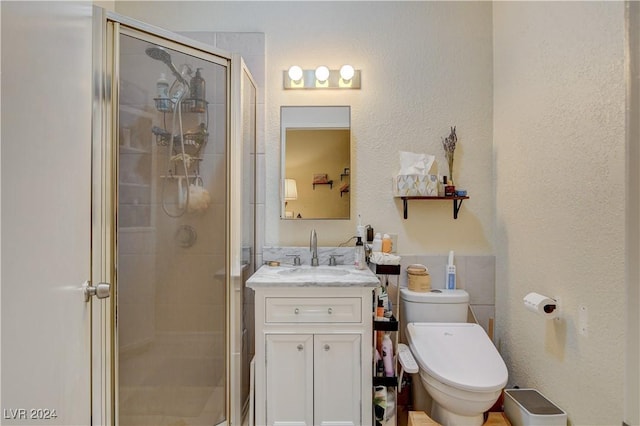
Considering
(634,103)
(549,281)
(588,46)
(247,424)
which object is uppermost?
(588,46)

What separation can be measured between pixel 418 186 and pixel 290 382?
4.11ft

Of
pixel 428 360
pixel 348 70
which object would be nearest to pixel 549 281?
pixel 428 360

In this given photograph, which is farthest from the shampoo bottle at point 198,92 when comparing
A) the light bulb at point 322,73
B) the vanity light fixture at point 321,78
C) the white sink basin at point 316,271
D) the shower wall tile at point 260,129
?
the white sink basin at point 316,271

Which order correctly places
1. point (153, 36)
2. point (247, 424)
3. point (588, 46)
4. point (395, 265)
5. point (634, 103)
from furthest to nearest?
point (247, 424) → point (395, 265) → point (153, 36) → point (588, 46) → point (634, 103)

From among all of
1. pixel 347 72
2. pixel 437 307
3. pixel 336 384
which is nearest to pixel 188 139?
pixel 347 72

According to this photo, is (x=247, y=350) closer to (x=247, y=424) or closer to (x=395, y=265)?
(x=247, y=424)

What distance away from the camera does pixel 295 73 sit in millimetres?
1900

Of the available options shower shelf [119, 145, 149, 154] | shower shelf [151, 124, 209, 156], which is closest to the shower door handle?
shower shelf [119, 145, 149, 154]

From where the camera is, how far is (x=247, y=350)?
1744 millimetres

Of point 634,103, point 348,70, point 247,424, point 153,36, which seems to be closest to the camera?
point 634,103

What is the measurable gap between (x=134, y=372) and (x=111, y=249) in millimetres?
571

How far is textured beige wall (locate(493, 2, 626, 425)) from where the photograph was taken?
112 cm

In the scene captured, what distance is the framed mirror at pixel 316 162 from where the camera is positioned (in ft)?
6.33

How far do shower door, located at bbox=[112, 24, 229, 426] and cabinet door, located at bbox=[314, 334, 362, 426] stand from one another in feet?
1.60
